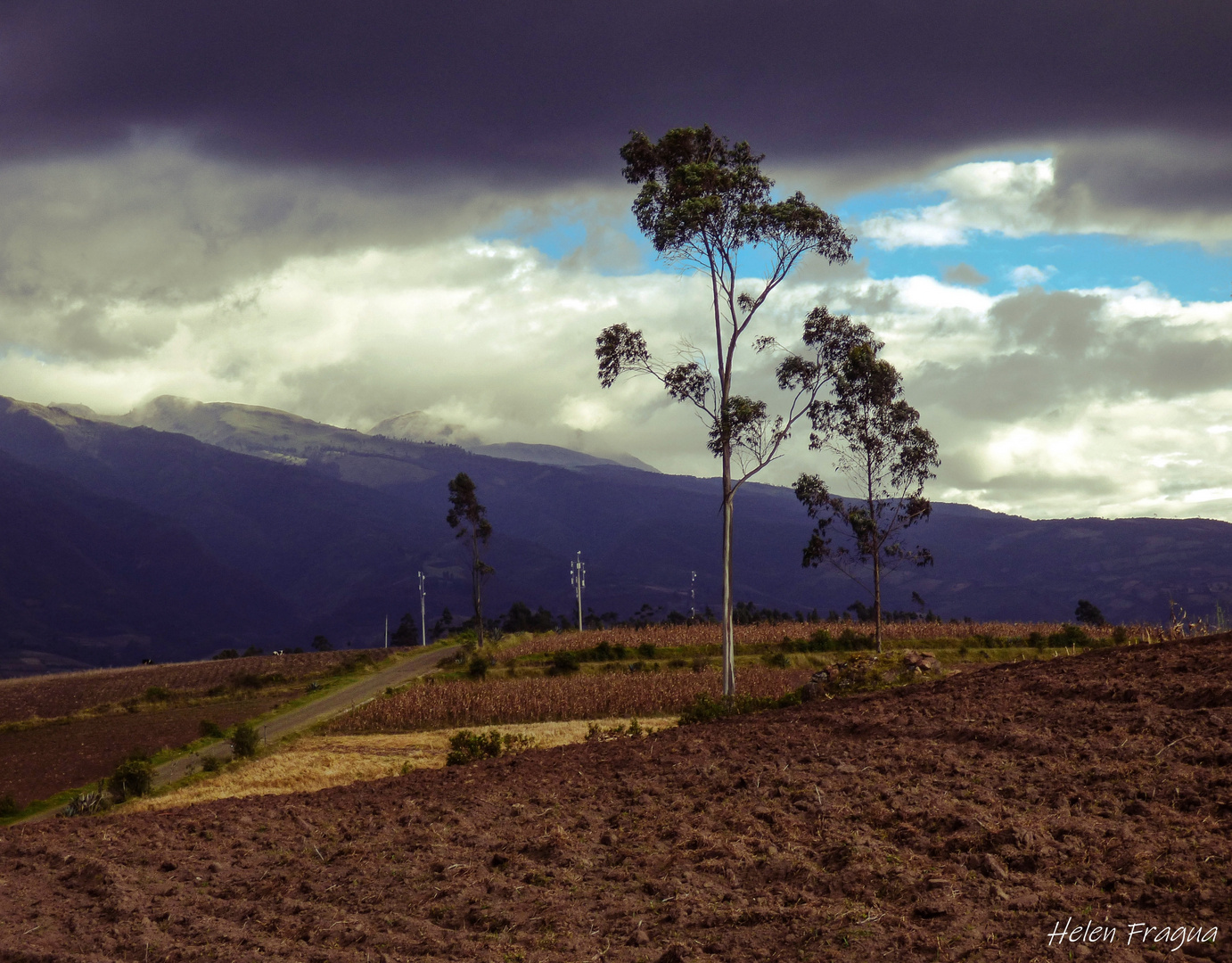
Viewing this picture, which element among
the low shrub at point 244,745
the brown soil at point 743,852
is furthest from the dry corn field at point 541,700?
the brown soil at point 743,852

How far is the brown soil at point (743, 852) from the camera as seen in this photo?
8.55m

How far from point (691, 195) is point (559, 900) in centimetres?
3097

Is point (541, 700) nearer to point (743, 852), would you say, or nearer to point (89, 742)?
point (89, 742)

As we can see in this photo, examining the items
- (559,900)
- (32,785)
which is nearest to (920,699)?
(559,900)

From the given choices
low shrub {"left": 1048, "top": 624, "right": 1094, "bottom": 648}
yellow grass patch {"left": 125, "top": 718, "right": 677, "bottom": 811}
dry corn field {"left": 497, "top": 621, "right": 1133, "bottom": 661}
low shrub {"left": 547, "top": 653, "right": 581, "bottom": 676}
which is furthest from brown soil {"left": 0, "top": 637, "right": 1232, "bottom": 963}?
dry corn field {"left": 497, "top": 621, "right": 1133, "bottom": 661}

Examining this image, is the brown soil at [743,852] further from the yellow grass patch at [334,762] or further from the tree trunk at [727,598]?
the tree trunk at [727,598]

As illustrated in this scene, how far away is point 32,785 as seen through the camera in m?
32.0

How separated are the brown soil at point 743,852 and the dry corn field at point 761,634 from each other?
41.2 m

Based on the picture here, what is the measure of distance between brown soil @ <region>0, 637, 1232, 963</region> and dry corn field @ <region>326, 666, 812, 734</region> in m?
22.2

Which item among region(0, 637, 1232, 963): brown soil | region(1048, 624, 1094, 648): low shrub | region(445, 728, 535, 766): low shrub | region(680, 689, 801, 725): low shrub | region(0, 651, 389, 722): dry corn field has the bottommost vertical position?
region(0, 651, 389, 722): dry corn field

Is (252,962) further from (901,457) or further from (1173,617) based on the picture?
(901,457)

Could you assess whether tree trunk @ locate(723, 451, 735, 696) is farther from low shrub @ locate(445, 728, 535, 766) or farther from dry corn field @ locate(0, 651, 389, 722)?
dry corn field @ locate(0, 651, 389, 722)

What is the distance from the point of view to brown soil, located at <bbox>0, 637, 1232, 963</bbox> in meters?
8.55

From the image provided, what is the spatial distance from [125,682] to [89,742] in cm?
4300
